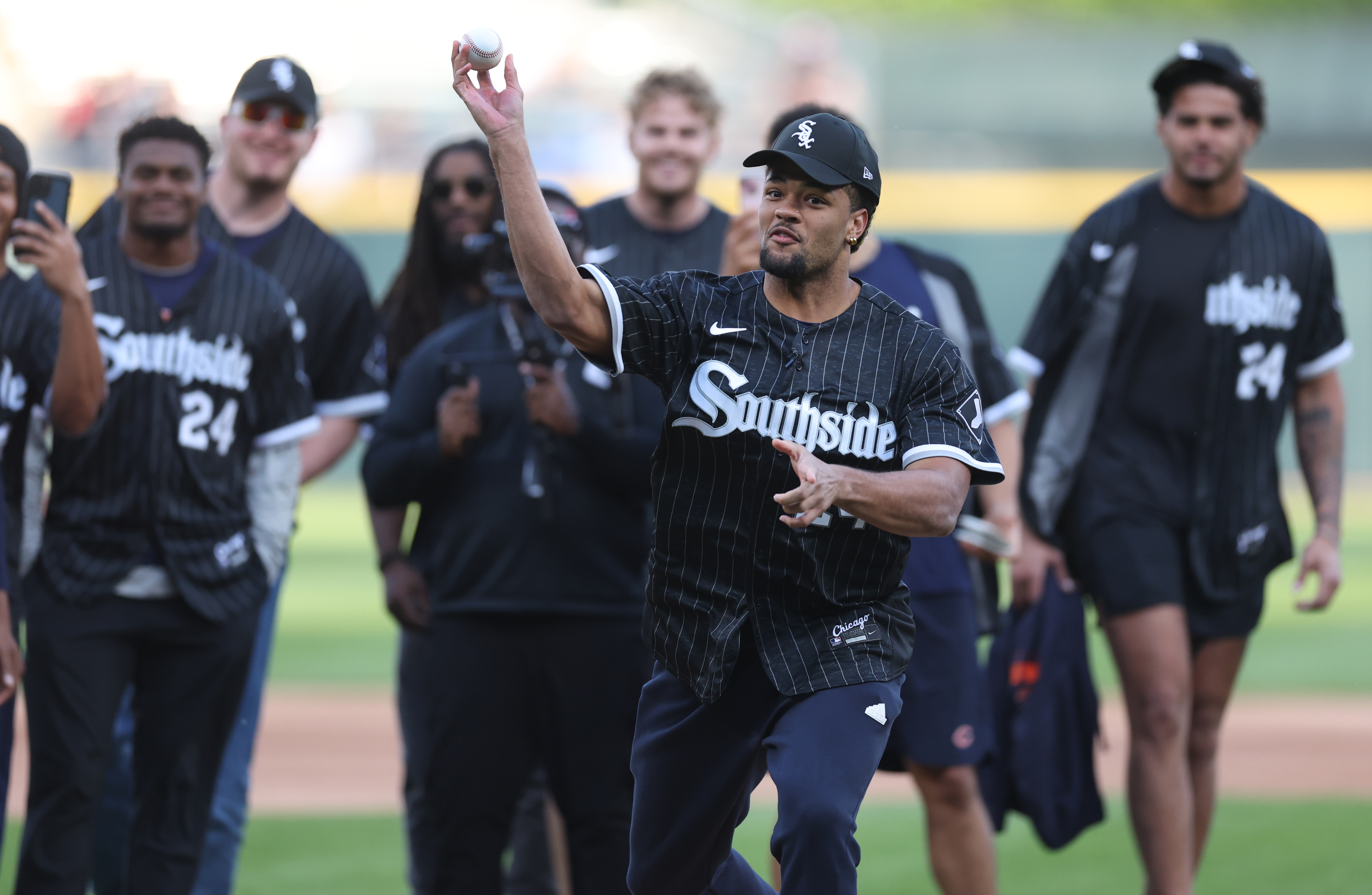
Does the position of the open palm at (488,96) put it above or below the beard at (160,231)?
above

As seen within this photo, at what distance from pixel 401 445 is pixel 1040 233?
21696 millimetres

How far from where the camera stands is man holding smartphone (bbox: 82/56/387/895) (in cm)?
564

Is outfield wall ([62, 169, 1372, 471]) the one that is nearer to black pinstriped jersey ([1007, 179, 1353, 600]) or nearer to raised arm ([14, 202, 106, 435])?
black pinstriped jersey ([1007, 179, 1353, 600])

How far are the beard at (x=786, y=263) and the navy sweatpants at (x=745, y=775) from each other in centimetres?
82

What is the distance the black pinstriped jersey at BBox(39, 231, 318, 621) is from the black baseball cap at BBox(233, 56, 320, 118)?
2.54 ft

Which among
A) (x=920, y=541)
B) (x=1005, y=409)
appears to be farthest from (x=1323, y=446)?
(x=920, y=541)

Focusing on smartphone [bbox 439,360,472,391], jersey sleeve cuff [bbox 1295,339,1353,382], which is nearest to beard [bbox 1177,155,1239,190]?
jersey sleeve cuff [bbox 1295,339,1353,382]

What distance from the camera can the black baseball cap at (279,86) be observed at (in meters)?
5.60

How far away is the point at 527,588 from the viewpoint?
4.84 metres

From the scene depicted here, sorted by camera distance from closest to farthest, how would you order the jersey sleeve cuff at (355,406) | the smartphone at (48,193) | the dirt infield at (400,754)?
the smartphone at (48,193) < the jersey sleeve cuff at (355,406) < the dirt infield at (400,754)

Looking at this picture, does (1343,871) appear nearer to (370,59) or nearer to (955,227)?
(955,227)

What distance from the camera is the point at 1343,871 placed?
637cm

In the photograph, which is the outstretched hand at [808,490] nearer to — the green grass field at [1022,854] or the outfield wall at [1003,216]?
the green grass field at [1022,854]

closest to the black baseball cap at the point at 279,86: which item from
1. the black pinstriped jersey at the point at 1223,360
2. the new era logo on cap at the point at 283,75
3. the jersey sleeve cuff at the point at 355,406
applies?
the new era logo on cap at the point at 283,75
